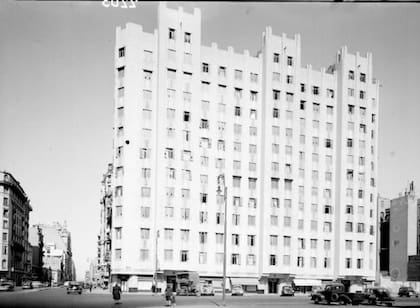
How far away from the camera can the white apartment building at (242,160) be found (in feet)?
44.2

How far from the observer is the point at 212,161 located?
1620cm

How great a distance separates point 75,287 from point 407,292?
8522 millimetres

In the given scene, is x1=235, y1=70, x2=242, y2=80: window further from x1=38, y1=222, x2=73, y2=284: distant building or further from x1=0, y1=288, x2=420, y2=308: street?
x1=38, y1=222, x2=73, y2=284: distant building

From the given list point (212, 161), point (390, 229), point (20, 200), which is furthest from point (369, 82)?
point (390, 229)

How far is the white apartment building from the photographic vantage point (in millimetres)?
13484

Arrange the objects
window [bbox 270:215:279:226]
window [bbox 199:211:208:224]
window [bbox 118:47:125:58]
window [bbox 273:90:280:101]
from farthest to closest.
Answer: window [bbox 270:215:279:226] < window [bbox 199:211:208:224] < window [bbox 273:90:280:101] < window [bbox 118:47:125:58]

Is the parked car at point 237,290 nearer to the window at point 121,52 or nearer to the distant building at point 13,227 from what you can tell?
the distant building at point 13,227

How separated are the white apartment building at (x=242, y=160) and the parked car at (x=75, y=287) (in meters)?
2.45

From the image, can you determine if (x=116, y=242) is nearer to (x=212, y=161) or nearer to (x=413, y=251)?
(x=212, y=161)

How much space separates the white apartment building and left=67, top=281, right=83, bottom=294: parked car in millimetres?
2446

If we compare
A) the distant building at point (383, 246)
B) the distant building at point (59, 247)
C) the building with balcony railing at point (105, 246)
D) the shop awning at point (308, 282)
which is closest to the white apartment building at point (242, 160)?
the shop awning at point (308, 282)

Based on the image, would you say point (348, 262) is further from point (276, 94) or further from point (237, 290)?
point (276, 94)

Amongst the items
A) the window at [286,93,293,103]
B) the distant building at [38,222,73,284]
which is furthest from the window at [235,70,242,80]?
the distant building at [38,222,73,284]

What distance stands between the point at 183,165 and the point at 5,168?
22.9ft
